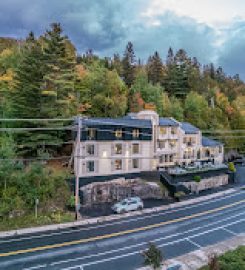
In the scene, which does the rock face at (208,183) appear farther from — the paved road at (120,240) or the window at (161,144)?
the paved road at (120,240)

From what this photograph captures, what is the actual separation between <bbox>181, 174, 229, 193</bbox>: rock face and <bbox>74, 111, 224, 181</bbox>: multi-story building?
4.91m

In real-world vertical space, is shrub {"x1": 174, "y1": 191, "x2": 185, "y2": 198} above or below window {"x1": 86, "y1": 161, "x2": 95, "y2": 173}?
below

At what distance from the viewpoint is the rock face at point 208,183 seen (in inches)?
1519

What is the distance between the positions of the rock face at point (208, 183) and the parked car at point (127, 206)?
34.2 ft

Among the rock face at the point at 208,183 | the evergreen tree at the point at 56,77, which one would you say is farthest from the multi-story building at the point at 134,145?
the rock face at the point at 208,183

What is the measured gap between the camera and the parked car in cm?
2883

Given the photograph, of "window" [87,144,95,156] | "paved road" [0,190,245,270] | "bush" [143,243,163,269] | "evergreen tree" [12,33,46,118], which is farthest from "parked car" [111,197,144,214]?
"evergreen tree" [12,33,46,118]

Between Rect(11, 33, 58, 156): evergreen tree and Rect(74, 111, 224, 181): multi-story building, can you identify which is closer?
Rect(11, 33, 58, 156): evergreen tree

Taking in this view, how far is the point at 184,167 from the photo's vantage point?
41.7 m

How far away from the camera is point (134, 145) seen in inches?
1484

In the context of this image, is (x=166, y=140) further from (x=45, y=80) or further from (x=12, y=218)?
(x=12, y=218)

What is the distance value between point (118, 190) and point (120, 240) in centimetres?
1155

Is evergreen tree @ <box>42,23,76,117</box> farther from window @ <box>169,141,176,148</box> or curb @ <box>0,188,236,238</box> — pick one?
window @ <box>169,141,176,148</box>

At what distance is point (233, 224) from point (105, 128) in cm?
1914
